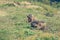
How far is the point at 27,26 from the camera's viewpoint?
47.5 feet

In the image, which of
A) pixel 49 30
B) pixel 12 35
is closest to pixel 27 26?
pixel 49 30

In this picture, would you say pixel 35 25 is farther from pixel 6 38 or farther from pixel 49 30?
pixel 6 38

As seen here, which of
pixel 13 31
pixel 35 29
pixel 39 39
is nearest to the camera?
pixel 39 39

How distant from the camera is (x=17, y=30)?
13.1 meters

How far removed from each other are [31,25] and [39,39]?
3.02 meters

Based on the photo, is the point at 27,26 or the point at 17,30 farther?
the point at 27,26

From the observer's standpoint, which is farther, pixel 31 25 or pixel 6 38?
pixel 31 25

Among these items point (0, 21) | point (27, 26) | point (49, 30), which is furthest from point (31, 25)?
point (0, 21)

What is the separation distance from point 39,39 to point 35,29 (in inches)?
94.8

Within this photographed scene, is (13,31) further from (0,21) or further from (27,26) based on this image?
(0,21)

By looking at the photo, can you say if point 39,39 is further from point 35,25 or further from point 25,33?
point 35,25

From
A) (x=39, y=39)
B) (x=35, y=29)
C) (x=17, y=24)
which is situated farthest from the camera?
(x=17, y=24)

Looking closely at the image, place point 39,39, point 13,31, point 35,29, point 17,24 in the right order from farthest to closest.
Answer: point 17,24 → point 35,29 → point 13,31 → point 39,39

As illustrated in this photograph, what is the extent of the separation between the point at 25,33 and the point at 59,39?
1.86 metres
